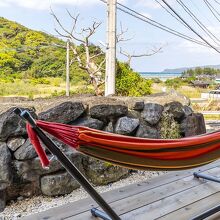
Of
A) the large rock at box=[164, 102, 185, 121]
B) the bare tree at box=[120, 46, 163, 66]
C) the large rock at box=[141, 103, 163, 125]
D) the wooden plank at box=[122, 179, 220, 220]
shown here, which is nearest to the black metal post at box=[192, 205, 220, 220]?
the wooden plank at box=[122, 179, 220, 220]

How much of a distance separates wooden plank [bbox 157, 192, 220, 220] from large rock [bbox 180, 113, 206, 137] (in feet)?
5.81

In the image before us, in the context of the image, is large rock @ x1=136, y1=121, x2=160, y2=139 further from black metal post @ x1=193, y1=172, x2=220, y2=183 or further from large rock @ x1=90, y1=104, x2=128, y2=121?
black metal post @ x1=193, y1=172, x2=220, y2=183

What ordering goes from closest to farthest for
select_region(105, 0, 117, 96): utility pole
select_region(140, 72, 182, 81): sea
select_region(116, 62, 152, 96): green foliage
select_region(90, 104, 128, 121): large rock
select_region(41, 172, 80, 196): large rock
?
select_region(41, 172, 80, 196): large rock → select_region(90, 104, 128, 121): large rock → select_region(105, 0, 117, 96): utility pole → select_region(116, 62, 152, 96): green foliage → select_region(140, 72, 182, 81): sea

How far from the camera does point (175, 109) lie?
3.43 meters

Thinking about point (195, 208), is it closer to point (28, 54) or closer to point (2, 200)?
point (2, 200)

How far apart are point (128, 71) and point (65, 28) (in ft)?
5.67

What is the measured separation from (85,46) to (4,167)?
363 cm

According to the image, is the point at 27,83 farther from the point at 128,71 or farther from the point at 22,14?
the point at 128,71

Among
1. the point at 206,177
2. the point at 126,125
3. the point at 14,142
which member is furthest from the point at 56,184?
the point at 206,177

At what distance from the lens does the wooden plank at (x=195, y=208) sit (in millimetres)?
1546

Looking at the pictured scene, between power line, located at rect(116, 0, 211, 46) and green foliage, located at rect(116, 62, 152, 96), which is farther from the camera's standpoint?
power line, located at rect(116, 0, 211, 46)

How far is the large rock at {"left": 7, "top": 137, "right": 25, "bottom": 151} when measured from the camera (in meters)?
2.41

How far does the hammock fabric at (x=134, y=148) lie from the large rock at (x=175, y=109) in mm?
1849

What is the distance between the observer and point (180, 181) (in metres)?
2.04
